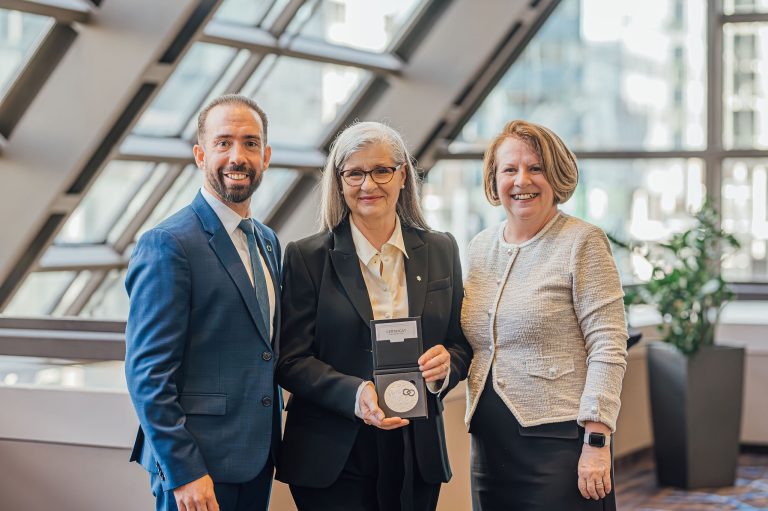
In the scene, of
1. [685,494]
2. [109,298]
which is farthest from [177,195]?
[685,494]

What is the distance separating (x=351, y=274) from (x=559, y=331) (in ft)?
1.67

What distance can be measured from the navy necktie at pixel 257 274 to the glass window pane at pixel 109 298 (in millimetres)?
6185

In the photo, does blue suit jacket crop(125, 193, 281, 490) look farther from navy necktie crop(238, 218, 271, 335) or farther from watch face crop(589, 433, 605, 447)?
watch face crop(589, 433, 605, 447)

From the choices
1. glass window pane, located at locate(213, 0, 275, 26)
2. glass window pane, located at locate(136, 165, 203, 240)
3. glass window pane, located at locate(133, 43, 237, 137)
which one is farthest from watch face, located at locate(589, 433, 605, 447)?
glass window pane, located at locate(136, 165, 203, 240)

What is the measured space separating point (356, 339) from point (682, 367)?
3476 mm

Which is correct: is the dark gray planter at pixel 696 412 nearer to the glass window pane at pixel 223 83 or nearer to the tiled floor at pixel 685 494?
the tiled floor at pixel 685 494

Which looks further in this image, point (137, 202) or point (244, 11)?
point (137, 202)

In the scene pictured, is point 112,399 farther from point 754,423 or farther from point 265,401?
point 754,423

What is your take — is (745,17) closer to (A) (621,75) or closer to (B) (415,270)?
(A) (621,75)

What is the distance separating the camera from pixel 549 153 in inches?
94.6

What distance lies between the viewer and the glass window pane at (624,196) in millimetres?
8922

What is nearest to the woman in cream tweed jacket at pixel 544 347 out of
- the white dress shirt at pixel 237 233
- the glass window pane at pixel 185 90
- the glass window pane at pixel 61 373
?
the white dress shirt at pixel 237 233

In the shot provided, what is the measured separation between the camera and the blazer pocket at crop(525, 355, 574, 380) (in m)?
2.38

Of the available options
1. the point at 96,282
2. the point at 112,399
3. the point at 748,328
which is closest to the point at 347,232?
the point at 112,399
